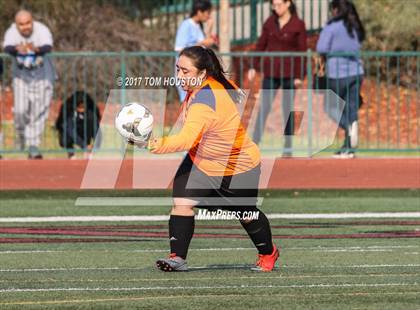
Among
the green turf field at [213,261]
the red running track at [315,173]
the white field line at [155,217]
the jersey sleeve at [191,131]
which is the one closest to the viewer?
the green turf field at [213,261]

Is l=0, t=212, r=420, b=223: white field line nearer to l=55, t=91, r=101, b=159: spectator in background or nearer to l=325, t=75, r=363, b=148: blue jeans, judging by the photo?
l=325, t=75, r=363, b=148: blue jeans

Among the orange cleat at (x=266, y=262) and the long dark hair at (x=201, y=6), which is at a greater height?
the long dark hair at (x=201, y=6)

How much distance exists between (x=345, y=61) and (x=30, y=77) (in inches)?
152

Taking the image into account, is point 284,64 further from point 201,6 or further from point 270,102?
point 201,6

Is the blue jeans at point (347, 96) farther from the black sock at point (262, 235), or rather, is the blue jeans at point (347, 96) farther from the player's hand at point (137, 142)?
the player's hand at point (137, 142)

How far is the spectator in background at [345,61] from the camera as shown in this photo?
1814cm

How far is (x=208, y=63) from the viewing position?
10.3 metres


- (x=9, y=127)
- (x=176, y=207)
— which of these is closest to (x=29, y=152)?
(x=9, y=127)

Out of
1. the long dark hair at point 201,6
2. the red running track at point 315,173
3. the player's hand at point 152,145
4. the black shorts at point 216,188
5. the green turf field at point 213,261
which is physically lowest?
the red running track at point 315,173

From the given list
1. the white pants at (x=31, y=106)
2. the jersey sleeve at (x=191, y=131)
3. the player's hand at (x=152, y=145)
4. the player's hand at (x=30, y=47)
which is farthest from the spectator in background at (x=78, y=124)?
the player's hand at (x=152, y=145)

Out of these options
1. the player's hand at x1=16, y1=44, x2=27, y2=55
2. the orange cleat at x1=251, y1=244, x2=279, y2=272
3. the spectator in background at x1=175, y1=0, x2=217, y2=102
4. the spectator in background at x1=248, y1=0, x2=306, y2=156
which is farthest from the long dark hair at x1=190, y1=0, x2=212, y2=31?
the orange cleat at x1=251, y1=244, x2=279, y2=272

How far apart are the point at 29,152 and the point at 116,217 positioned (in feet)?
10.9

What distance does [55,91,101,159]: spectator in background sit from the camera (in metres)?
18.3

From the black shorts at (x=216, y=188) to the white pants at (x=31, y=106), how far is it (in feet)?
26.0
